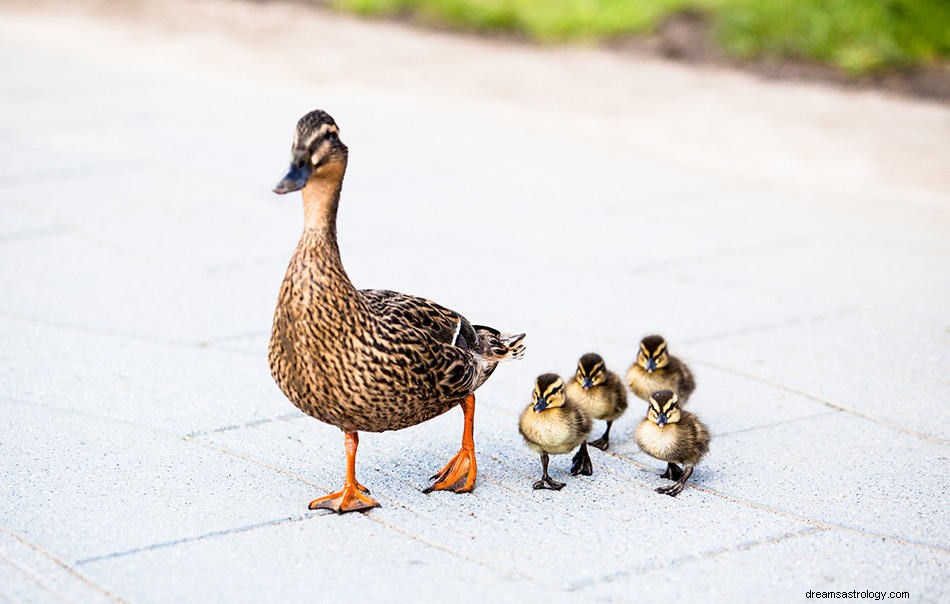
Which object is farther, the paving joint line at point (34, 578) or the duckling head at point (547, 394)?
the duckling head at point (547, 394)

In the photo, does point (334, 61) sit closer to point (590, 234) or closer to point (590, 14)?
point (590, 14)

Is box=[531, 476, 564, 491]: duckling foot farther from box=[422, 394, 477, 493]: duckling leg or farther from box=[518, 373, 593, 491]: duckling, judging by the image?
box=[422, 394, 477, 493]: duckling leg

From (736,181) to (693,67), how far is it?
394 cm

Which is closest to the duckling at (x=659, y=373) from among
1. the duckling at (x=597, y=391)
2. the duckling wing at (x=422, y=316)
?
the duckling at (x=597, y=391)

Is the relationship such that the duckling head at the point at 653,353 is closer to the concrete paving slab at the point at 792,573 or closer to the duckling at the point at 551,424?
the duckling at the point at 551,424

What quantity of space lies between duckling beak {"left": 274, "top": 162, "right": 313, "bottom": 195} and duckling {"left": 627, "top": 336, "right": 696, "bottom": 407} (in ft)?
7.02

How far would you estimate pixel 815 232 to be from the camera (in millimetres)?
9953

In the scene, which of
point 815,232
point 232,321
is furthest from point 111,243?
point 815,232

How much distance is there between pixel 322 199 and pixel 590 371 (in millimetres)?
1668

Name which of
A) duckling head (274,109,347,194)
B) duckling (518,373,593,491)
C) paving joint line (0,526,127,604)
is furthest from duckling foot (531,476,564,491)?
paving joint line (0,526,127,604)

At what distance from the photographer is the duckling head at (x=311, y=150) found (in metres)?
5.08

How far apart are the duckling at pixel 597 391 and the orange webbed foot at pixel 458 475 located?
2.19ft

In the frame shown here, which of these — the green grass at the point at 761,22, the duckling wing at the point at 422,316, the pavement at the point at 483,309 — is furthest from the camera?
the green grass at the point at 761,22

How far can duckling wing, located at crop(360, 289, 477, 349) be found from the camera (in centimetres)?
547
